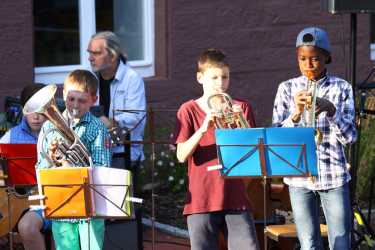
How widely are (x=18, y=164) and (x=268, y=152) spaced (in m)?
1.68

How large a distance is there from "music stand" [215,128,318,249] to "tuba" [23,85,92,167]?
0.81 meters

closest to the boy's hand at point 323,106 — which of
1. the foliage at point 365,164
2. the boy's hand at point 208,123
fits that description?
the boy's hand at point 208,123

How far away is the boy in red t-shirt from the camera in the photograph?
585 cm

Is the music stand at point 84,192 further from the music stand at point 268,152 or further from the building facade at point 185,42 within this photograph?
the building facade at point 185,42

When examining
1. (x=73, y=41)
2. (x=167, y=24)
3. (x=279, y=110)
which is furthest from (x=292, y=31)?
(x=279, y=110)

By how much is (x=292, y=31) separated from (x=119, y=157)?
4.00 meters

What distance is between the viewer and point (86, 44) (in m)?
9.74

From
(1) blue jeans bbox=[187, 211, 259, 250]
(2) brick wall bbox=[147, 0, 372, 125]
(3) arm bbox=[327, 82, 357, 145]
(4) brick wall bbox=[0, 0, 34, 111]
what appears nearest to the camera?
(1) blue jeans bbox=[187, 211, 259, 250]

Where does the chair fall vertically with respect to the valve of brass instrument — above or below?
below

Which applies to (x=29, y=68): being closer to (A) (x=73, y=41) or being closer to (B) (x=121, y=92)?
(A) (x=73, y=41)

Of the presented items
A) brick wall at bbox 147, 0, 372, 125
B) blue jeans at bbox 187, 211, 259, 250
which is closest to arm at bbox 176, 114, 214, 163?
blue jeans at bbox 187, 211, 259, 250

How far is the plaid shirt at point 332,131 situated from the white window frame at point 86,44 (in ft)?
12.8

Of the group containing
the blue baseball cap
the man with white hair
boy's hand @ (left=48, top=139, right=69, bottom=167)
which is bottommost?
boy's hand @ (left=48, top=139, right=69, bottom=167)

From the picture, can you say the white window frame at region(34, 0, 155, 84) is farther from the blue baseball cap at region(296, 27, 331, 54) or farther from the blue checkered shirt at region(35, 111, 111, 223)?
the blue baseball cap at region(296, 27, 331, 54)
